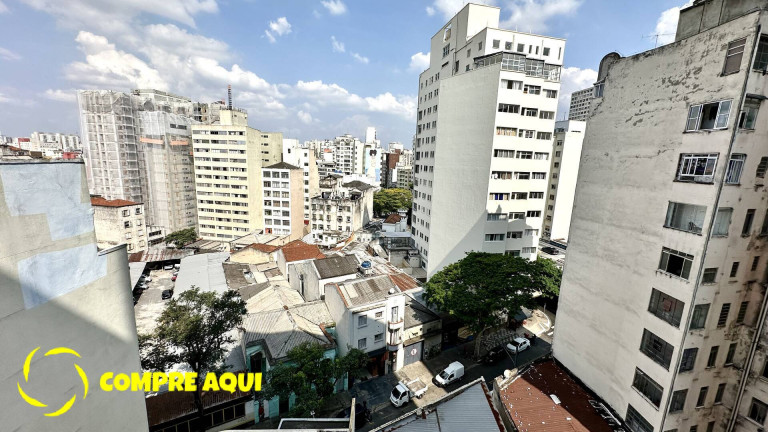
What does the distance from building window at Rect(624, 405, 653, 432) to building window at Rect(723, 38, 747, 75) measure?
16.8 metres

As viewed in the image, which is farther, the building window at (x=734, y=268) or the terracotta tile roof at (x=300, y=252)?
the terracotta tile roof at (x=300, y=252)

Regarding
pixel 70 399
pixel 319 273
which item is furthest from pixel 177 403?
pixel 70 399

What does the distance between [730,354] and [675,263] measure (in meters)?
5.53

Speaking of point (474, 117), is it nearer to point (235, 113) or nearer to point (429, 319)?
point (429, 319)

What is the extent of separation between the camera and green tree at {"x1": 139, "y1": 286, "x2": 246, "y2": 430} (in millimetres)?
19094

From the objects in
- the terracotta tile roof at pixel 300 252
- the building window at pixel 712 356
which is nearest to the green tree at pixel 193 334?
the terracotta tile roof at pixel 300 252

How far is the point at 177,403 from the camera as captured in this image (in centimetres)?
2177

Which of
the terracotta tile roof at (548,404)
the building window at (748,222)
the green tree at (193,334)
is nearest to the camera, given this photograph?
the building window at (748,222)

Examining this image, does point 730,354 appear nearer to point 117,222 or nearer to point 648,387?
point 648,387

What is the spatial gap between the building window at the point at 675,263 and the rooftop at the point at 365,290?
20287 millimetres

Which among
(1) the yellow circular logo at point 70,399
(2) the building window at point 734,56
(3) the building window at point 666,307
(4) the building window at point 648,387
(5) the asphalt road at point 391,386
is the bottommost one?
(5) the asphalt road at point 391,386

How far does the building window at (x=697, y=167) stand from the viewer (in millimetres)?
13562

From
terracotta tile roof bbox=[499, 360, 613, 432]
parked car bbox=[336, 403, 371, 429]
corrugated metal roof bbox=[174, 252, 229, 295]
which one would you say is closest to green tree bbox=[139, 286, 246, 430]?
parked car bbox=[336, 403, 371, 429]

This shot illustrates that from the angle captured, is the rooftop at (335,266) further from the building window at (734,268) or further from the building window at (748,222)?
the building window at (748,222)
